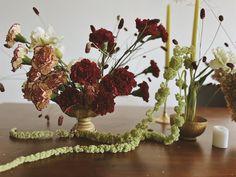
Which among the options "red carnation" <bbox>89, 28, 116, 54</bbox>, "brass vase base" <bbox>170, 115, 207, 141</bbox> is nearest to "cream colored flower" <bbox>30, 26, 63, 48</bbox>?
"red carnation" <bbox>89, 28, 116, 54</bbox>

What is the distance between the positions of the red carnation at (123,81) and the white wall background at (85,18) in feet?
4.35

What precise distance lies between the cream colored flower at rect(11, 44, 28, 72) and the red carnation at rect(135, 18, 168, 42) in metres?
0.35

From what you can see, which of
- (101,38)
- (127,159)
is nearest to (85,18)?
(101,38)

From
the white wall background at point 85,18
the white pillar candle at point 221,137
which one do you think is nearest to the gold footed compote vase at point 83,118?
the white pillar candle at point 221,137

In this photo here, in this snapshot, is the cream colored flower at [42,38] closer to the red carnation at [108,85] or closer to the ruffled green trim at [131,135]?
the red carnation at [108,85]

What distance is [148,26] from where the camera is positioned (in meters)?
0.97

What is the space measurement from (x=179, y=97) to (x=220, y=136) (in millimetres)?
181

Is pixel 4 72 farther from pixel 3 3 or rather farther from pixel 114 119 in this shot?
pixel 114 119

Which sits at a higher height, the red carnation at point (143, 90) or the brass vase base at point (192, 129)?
the red carnation at point (143, 90)

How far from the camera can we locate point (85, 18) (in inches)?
91.4

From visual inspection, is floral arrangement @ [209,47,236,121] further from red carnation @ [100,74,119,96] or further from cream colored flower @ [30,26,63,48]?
cream colored flower @ [30,26,63,48]

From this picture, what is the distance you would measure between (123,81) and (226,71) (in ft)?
1.08

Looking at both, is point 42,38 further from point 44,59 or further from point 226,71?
point 226,71

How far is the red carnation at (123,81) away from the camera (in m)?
0.93
